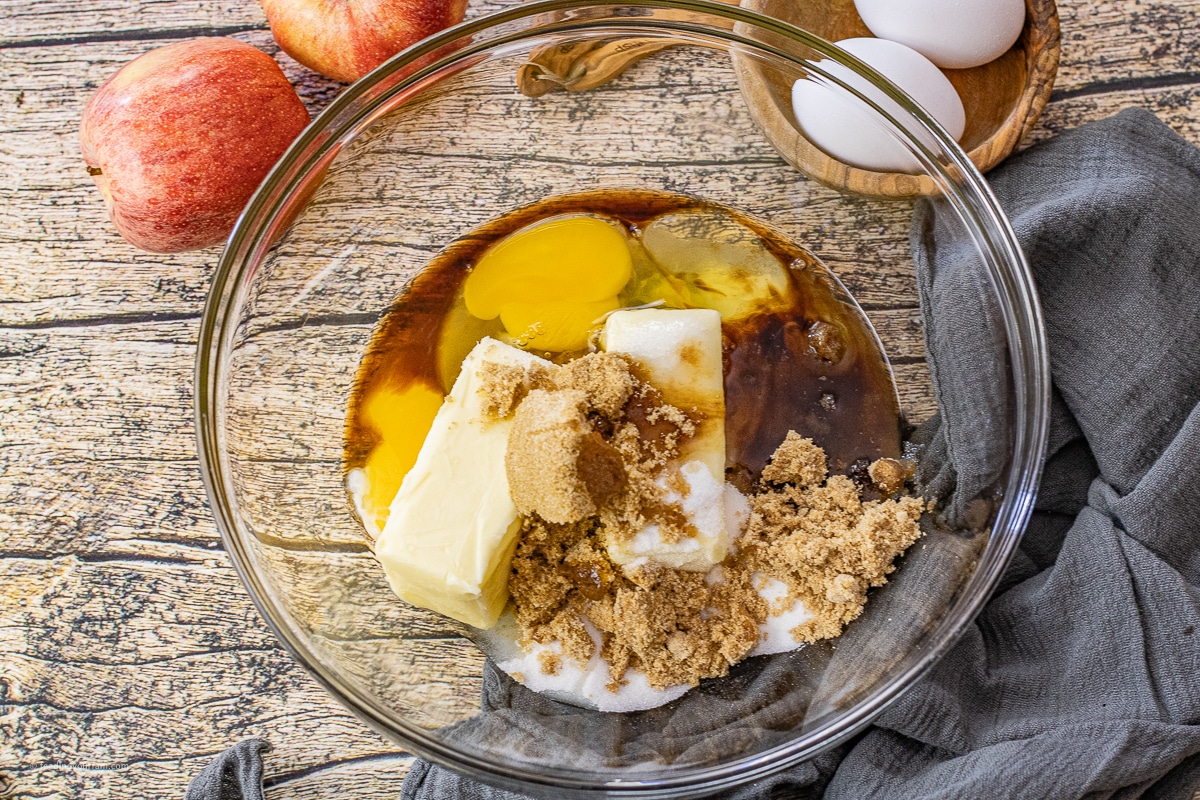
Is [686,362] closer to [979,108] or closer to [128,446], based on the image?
[979,108]

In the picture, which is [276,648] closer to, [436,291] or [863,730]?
[436,291]

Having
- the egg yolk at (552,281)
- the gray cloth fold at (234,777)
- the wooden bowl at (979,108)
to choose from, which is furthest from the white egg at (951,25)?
the gray cloth fold at (234,777)

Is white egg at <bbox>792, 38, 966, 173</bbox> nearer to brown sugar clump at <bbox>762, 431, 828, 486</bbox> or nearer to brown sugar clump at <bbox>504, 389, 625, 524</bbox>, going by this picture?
brown sugar clump at <bbox>762, 431, 828, 486</bbox>

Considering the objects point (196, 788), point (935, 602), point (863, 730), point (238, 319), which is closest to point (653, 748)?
point (863, 730)

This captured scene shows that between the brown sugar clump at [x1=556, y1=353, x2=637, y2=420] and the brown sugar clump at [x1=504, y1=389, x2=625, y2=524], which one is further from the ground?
the brown sugar clump at [x1=556, y1=353, x2=637, y2=420]

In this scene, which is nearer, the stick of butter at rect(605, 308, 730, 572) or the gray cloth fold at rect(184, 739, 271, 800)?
the stick of butter at rect(605, 308, 730, 572)

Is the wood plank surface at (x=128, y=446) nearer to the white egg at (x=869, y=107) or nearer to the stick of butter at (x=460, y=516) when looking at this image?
the white egg at (x=869, y=107)

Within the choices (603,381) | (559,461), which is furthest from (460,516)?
(603,381)

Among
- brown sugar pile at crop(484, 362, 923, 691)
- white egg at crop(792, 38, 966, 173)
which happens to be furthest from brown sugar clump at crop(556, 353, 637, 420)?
white egg at crop(792, 38, 966, 173)
